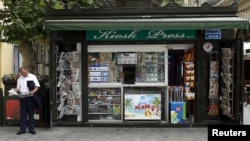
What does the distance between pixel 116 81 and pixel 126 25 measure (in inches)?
75.0

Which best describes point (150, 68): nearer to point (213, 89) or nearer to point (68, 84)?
point (213, 89)

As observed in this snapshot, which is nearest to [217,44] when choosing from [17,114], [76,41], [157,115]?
[157,115]

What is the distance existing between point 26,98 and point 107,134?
214 cm

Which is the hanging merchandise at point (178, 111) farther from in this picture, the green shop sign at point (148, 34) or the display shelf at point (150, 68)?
the green shop sign at point (148, 34)

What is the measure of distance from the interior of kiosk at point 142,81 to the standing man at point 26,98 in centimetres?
178

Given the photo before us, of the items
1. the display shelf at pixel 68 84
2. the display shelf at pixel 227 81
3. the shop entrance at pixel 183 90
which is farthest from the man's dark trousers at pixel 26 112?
the display shelf at pixel 227 81

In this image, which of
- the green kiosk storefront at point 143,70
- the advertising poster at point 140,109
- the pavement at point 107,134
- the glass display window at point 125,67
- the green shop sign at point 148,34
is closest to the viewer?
the pavement at point 107,134

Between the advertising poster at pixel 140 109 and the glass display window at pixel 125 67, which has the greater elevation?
the glass display window at pixel 125 67

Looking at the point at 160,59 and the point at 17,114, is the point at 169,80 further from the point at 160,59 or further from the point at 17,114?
the point at 17,114

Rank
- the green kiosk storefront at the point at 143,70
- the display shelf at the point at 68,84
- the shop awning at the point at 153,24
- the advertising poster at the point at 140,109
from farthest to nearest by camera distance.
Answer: the advertising poster at the point at 140,109
the display shelf at the point at 68,84
the green kiosk storefront at the point at 143,70
the shop awning at the point at 153,24

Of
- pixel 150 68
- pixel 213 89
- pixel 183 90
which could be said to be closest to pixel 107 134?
pixel 150 68

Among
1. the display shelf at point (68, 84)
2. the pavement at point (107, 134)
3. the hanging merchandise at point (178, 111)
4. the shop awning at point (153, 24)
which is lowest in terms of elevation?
the pavement at point (107, 134)

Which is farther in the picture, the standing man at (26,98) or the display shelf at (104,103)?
A: the display shelf at (104,103)

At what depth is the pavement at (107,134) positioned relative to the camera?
31.0ft
